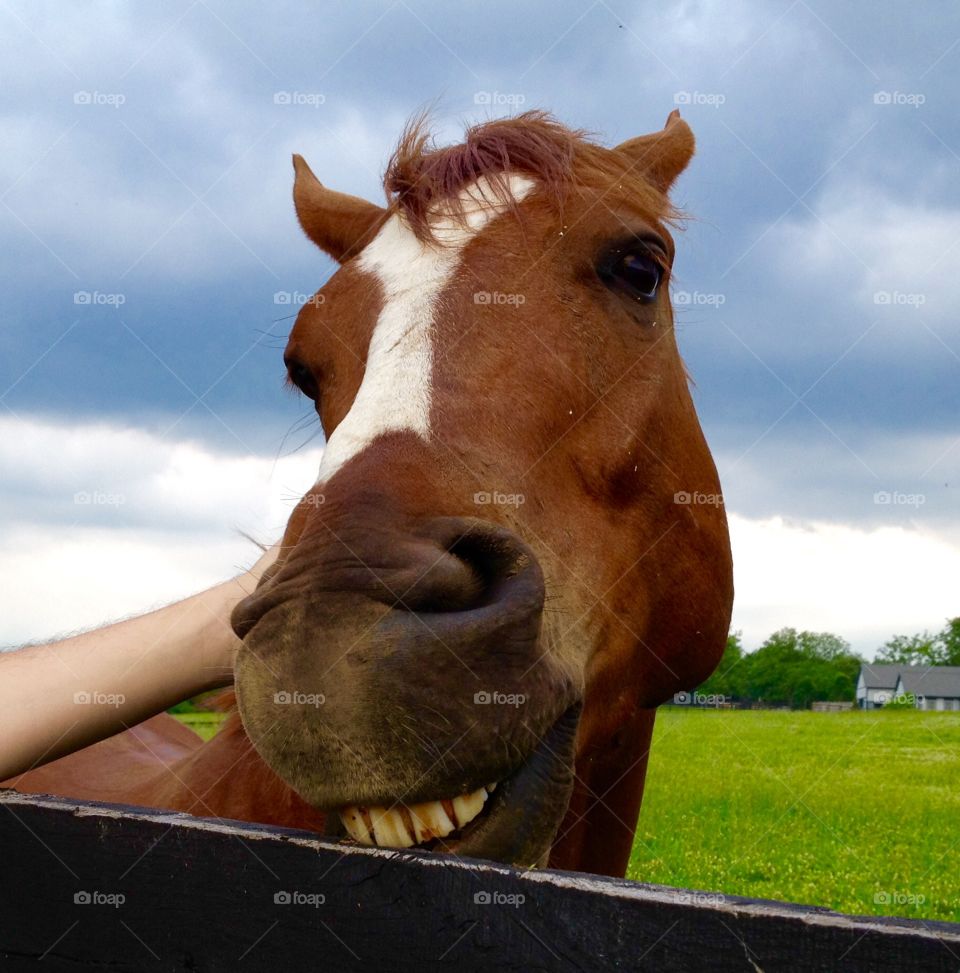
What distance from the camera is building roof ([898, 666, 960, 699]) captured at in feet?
217

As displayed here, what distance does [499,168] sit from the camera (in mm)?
2758

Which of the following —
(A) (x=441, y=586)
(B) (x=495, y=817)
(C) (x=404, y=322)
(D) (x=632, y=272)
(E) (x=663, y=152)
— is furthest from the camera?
(E) (x=663, y=152)

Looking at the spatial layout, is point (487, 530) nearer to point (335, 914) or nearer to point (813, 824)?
point (335, 914)

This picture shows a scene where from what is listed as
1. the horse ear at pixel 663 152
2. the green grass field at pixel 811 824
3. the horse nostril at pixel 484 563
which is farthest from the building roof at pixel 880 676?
the horse nostril at pixel 484 563

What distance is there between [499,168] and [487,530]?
4.74ft

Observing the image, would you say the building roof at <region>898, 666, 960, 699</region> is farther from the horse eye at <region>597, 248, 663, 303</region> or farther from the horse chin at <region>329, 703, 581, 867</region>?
the horse chin at <region>329, 703, 581, 867</region>

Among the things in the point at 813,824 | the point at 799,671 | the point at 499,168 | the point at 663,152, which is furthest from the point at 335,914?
the point at 799,671

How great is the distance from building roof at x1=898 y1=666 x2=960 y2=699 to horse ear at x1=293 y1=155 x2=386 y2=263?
6967cm

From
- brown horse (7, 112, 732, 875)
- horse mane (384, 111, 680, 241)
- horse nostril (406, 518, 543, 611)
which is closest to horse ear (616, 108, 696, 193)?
brown horse (7, 112, 732, 875)

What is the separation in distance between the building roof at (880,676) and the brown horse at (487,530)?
85702 millimetres

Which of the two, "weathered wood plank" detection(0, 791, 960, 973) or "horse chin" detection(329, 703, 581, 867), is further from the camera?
"horse chin" detection(329, 703, 581, 867)

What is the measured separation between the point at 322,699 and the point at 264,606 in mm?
237

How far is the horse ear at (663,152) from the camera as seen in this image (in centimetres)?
341

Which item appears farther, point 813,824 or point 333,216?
point 813,824
